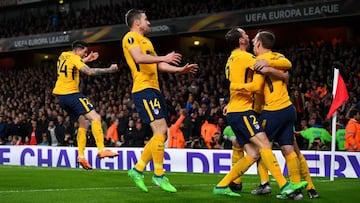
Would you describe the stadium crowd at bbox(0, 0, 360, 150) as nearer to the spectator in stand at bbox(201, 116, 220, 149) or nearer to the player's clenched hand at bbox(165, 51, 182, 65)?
the spectator in stand at bbox(201, 116, 220, 149)

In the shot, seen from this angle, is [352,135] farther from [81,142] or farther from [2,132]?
[2,132]

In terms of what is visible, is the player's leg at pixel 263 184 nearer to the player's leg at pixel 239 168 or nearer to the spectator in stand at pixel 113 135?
the player's leg at pixel 239 168

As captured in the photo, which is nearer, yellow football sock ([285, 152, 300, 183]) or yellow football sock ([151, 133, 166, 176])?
yellow football sock ([285, 152, 300, 183])

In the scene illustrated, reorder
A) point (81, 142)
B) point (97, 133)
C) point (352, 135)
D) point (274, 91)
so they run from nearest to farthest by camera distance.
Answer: point (274, 91), point (97, 133), point (81, 142), point (352, 135)

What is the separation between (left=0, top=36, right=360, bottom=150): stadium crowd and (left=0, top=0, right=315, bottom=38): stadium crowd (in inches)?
93.0

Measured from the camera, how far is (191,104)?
2047 centimetres

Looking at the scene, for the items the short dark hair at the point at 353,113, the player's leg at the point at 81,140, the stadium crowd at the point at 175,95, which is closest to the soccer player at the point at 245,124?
the player's leg at the point at 81,140

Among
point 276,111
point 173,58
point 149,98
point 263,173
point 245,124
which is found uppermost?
point 173,58

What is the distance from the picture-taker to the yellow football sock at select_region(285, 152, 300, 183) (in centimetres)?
766

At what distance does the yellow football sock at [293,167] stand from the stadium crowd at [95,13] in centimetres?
1677

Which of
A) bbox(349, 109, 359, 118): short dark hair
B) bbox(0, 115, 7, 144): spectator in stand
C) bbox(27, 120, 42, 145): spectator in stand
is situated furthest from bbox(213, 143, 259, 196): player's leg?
bbox(0, 115, 7, 144): spectator in stand

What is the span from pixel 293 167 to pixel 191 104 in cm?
1286

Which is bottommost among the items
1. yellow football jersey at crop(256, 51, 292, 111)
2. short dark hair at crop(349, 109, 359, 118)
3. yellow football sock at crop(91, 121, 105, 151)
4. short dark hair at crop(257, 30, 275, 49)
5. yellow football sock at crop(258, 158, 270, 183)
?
yellow football sock at crop(258, 158, 270, 183)

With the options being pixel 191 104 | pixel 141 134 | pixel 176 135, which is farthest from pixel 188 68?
pixel 191 104
